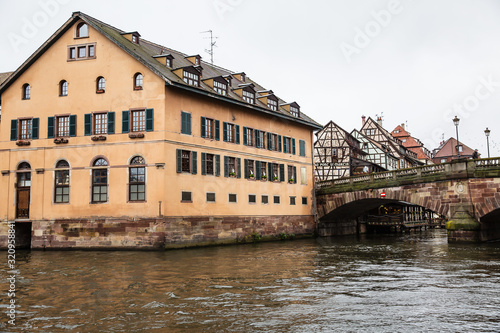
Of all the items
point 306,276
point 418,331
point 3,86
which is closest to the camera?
point 418,331

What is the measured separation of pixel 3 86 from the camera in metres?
29.0

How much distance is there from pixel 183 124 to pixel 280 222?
10785 millimetres

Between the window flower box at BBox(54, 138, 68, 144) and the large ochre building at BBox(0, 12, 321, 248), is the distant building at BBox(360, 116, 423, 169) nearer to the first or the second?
the large ochre building at BBox(0, 12, 321, 248)

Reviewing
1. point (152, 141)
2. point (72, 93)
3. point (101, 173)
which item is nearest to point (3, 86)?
point (72, 93)

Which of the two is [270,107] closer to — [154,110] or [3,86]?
[154,110]

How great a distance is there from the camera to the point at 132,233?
83.9ft

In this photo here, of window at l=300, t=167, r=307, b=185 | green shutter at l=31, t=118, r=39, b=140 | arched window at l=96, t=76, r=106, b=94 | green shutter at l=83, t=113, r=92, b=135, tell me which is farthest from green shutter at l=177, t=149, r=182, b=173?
window at l=300, t=167, r=307, b=185

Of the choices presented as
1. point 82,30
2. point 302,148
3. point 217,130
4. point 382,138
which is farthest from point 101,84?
point 382,138

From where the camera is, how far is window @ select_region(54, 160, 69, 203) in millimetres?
27203

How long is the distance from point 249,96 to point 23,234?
53.4ft

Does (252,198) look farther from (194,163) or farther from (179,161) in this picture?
(179,161)

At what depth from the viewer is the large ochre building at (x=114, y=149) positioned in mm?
26094

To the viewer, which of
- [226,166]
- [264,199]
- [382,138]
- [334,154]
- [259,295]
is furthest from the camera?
[382,138]

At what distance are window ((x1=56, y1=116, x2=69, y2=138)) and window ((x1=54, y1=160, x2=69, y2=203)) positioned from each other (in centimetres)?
156
